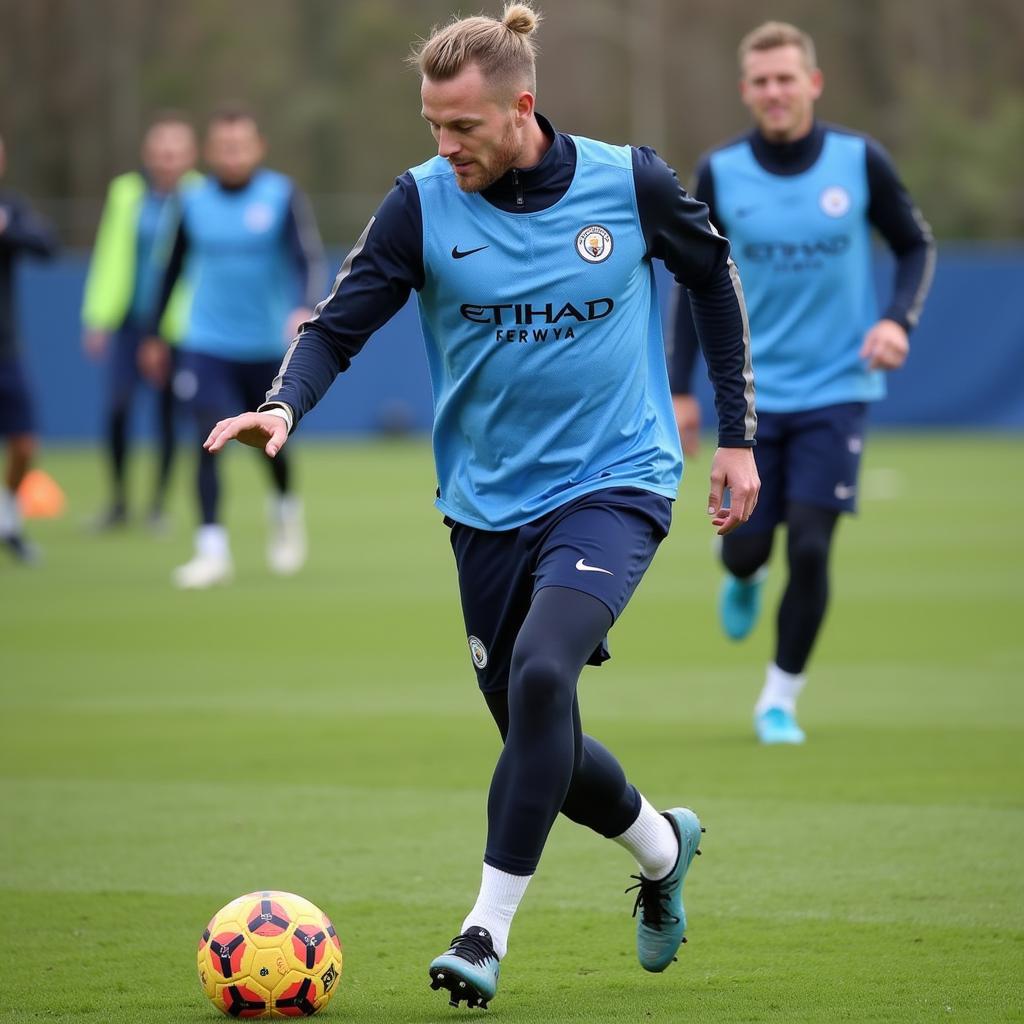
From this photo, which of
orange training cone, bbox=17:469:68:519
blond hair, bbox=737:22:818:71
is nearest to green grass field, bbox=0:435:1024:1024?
blond hair, bbox=737:22:818:71

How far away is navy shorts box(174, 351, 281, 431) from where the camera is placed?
12515 millimetres

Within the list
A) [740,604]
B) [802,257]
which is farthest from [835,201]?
[740,604]

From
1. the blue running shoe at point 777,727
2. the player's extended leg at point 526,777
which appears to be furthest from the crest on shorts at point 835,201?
the player's extended leg at point 526,777

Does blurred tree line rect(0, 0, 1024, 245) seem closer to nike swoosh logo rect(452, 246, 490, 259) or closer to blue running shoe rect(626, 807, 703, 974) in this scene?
nike swoosh logo rect(452, 246, 490, 259)

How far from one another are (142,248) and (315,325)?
38.3 ft

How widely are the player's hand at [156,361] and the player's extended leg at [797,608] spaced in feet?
25.4

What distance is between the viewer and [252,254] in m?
13.0

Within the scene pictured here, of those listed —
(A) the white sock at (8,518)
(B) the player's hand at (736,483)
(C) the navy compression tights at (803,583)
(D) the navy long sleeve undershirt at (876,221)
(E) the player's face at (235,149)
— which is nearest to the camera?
(B) the player's hand at (736,483)

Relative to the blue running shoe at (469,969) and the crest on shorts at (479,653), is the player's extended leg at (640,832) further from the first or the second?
the blue running shoe at (469,969)

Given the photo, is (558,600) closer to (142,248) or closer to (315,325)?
(315,325)

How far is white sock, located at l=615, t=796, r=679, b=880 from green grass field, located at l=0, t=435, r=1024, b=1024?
234 mm

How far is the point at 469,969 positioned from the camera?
13.5ft

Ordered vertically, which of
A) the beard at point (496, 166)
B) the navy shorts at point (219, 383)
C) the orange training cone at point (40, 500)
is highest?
the beard at point (496, 166)

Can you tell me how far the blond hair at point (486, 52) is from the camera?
14.7 feet
